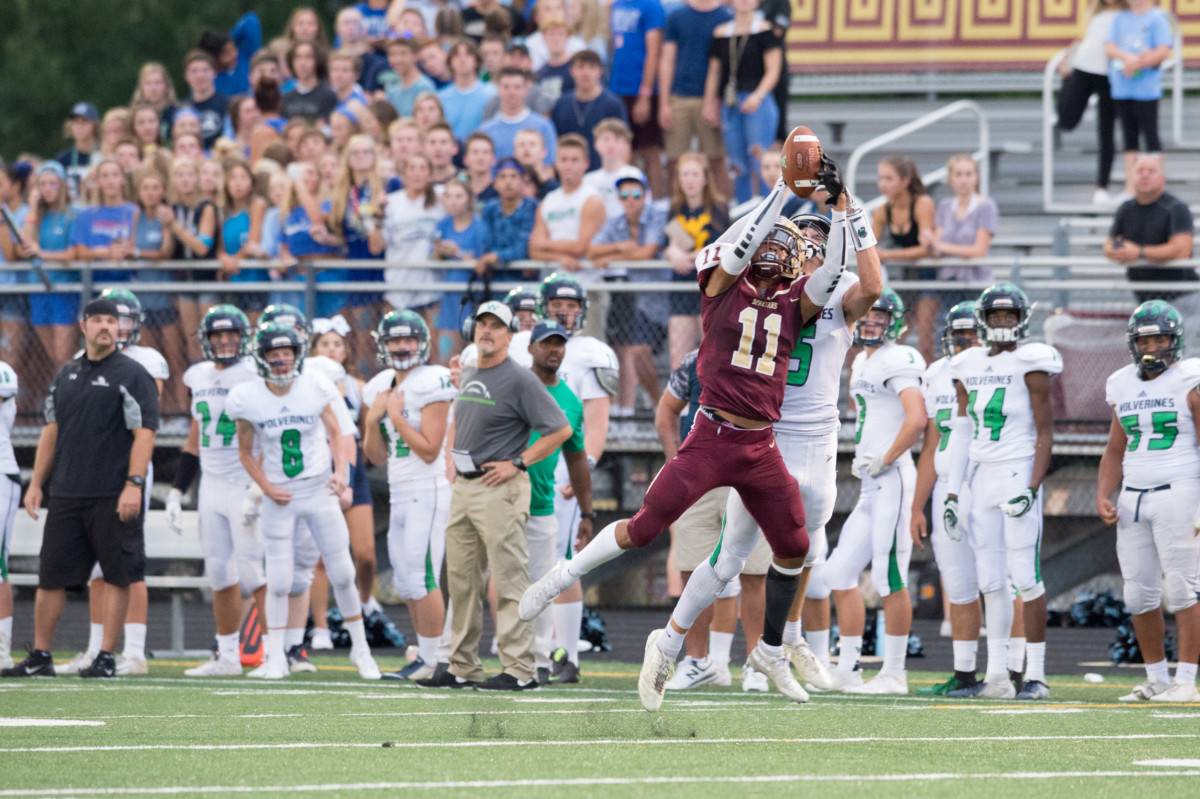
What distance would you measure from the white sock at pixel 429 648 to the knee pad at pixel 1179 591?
13.2ft

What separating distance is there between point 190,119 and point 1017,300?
8997mm

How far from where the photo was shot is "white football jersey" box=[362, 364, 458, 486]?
35.1 feet

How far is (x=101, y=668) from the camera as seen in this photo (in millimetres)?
10469

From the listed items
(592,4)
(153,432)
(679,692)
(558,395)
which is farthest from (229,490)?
(592,4)

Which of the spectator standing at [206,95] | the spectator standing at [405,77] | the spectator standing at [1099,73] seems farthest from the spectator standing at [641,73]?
the spectator standing at [206,95]

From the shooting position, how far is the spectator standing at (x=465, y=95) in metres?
15.5

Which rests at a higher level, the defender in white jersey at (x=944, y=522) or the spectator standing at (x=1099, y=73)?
the spectator standing at (x=1099, y=73)

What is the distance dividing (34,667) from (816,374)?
5007 mm

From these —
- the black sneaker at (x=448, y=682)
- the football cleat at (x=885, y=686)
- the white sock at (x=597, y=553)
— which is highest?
the white sock at (x=597, y=553)

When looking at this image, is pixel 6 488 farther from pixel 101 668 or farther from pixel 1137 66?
pixel 1137 66

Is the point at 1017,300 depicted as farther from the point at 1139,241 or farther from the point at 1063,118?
the point at 1063,118

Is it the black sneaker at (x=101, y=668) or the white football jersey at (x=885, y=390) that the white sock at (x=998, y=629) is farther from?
the black sneaker at (x=101, y=668)

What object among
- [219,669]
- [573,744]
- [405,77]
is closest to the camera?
[573,744]

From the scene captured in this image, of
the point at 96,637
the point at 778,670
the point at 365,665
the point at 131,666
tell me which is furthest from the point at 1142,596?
the point at 96,637
